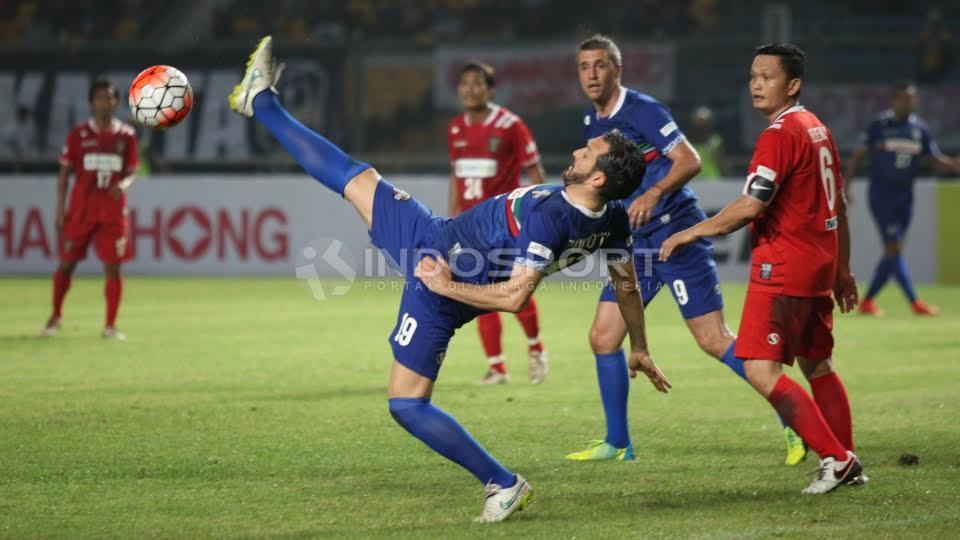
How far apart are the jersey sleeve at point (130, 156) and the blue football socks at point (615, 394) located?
23.2 feet

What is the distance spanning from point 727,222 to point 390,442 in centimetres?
245

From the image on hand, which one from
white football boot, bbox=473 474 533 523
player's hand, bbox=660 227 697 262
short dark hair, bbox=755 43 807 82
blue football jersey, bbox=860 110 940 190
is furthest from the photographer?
blue football jersey, bbox=860 110 940 190

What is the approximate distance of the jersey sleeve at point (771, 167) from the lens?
6.01 meters

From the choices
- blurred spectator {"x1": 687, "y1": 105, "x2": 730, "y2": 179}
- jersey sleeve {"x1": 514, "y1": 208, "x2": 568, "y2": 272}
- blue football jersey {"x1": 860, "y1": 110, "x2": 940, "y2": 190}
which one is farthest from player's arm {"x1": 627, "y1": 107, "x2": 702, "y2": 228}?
blurred spectator {"x1": 687, "y1": 105, "x2": 730, "y2": 179}

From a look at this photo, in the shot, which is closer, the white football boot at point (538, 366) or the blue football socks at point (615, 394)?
the blue football socks at point (615, 394)

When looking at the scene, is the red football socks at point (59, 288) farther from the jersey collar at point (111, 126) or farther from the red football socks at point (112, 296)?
the jersey collar at point (111, 126)

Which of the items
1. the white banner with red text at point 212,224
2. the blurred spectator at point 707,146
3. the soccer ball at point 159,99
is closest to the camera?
the soccer ball at point 159,99

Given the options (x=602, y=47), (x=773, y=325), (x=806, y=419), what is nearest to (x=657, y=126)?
(x=602, y=47)

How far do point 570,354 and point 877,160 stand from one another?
226 inches

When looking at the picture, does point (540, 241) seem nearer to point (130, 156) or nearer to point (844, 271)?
point (844, 271)

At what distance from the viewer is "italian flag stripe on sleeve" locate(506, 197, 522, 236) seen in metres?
5.65

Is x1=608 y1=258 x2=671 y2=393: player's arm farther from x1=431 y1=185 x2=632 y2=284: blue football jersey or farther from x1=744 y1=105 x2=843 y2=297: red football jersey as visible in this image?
x1=744 y1=105 x2=843 y2=297: red football jersey

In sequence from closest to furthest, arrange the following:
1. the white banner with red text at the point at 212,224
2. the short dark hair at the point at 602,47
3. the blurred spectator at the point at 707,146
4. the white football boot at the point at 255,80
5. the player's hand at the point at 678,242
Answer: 1. the player's hand at the point at 678,242
2. the white football boot at the point at 255,80
3. the short dark hair at the point at 602,47
4. the blurred spectator at the point at 707,146
5. the white banner with red text at the point at 212,224

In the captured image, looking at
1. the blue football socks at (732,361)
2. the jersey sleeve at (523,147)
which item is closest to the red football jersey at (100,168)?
the jersey sleeve at (523,147)
